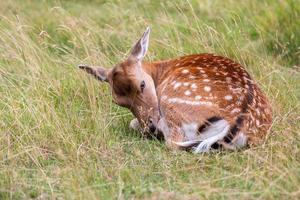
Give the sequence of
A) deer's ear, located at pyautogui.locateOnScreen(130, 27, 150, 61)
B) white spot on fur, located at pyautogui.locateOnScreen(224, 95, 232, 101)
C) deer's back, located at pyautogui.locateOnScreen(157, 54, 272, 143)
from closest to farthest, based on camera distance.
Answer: deer's back, located at pyautogui.locateOnScreen(157, 54, 272, 143)
white spot on fur, located at pyautogui.locateOnScreen(224, 95, 232, 101)
deer's ear, located at pyautogui.locateOnScreen(130, 27, 150, 61)

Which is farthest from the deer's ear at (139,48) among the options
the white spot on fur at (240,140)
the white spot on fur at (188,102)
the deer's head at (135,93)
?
the white spot on fur at (240,140)

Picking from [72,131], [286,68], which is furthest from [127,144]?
[286,68]

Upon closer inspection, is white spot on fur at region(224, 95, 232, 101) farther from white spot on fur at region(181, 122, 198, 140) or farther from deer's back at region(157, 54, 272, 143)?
white spot on fur at region(181, 122, 198, 140)

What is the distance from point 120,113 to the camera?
7.06m

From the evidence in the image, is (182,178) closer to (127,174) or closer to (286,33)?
(127,174)

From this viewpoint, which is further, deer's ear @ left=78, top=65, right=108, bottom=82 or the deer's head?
deer's ear @ left=78, top=65, right=108, bottom=82

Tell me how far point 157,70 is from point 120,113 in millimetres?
484

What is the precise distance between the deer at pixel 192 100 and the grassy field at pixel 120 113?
119mm

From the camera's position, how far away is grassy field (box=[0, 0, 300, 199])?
5270 mm

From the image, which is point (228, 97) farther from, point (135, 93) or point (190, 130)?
point (135, 93)

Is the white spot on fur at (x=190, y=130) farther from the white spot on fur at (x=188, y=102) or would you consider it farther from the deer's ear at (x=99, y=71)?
the deer's ear at (x=99, y=71)

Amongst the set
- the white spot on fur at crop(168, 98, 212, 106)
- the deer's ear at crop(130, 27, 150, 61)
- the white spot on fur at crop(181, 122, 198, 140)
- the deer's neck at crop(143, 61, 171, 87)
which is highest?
the deer's ear at crop(130, 27, 150, 61)

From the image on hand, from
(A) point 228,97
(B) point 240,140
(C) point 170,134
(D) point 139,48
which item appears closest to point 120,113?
(D) point 139,48

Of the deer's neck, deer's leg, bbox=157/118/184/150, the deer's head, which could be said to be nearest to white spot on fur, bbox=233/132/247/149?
deer's leg, bbox=157/118/184/150
